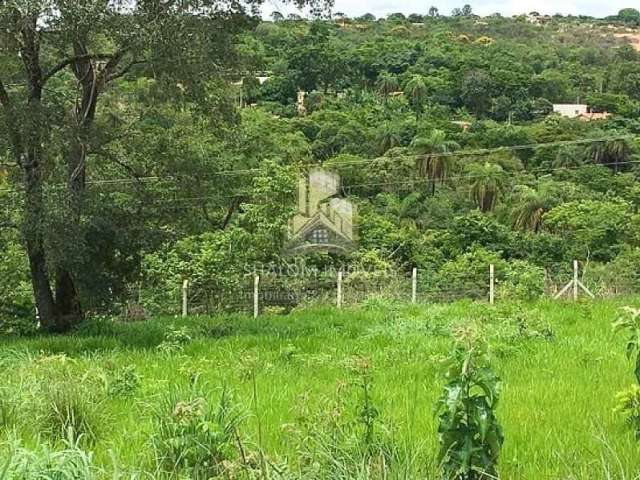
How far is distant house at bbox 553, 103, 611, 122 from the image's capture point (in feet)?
162

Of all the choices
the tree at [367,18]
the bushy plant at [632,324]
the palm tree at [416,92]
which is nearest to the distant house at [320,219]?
the bushy plant at [632,324]

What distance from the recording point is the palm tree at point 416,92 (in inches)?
1993

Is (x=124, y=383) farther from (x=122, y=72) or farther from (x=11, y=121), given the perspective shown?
(x=122, y=72)

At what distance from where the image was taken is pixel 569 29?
100m

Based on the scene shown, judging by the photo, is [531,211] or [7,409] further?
[531,211]

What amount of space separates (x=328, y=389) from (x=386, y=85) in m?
50.2

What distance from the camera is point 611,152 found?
132ft

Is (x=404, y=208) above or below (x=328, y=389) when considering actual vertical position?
below

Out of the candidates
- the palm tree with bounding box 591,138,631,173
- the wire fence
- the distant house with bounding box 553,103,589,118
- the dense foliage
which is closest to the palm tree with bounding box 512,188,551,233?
the dense foliage

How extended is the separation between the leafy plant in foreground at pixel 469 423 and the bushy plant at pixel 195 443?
37.4 inches

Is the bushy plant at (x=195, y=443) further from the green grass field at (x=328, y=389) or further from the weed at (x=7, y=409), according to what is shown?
the weed at (x=7, y=409)

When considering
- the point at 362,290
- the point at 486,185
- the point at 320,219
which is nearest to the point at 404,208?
the point at 486,185

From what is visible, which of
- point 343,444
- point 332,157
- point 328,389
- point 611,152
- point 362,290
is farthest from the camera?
point 611,152

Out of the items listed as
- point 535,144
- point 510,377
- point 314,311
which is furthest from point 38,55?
point 535,144
